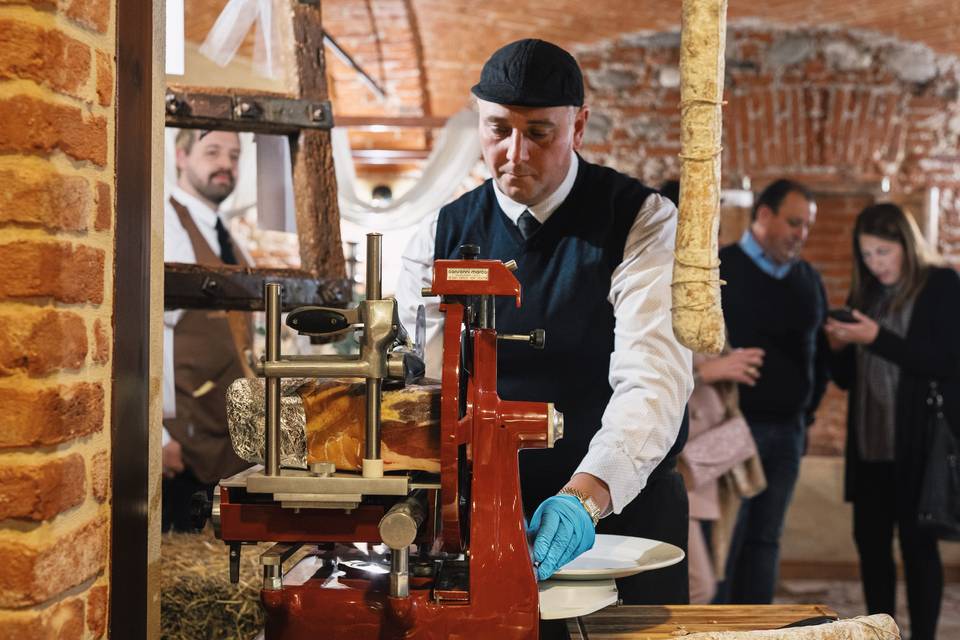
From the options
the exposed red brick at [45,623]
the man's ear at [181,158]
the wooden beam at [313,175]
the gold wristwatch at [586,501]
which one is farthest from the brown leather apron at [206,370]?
the exposed red brick at [45,623]

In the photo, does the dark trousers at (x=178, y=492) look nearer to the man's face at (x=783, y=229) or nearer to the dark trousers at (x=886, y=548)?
the man's face at (x=783, y=229)

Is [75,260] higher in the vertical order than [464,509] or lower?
higher

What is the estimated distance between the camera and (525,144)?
1.96 meters

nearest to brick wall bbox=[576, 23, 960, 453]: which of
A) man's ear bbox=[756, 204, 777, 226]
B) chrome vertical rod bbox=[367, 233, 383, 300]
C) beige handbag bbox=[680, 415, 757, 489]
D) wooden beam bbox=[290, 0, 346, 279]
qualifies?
man's ear bbox=[756, 204, 777, 226]

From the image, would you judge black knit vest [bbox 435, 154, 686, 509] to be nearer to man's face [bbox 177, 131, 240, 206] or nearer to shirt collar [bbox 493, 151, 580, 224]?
shirt collar [bbox 493, 151, 580, 224]

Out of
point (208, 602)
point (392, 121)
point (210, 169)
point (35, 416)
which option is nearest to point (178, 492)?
point (210, 169)

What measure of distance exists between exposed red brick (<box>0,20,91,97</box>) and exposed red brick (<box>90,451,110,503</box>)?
1.44 ft

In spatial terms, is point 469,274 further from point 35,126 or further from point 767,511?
point 767,511

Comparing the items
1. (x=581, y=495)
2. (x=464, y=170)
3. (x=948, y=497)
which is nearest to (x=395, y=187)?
(x=464, y=170)

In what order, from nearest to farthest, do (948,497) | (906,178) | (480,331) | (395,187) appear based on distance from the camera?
(480,331) < (948,497) < (906,178) < (395,187)

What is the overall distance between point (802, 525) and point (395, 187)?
3122mm

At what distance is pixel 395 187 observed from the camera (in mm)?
6895

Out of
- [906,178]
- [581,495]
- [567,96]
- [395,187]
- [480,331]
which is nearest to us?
[480,331]

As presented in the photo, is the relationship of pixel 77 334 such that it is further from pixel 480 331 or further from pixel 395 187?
pixel 395 187
